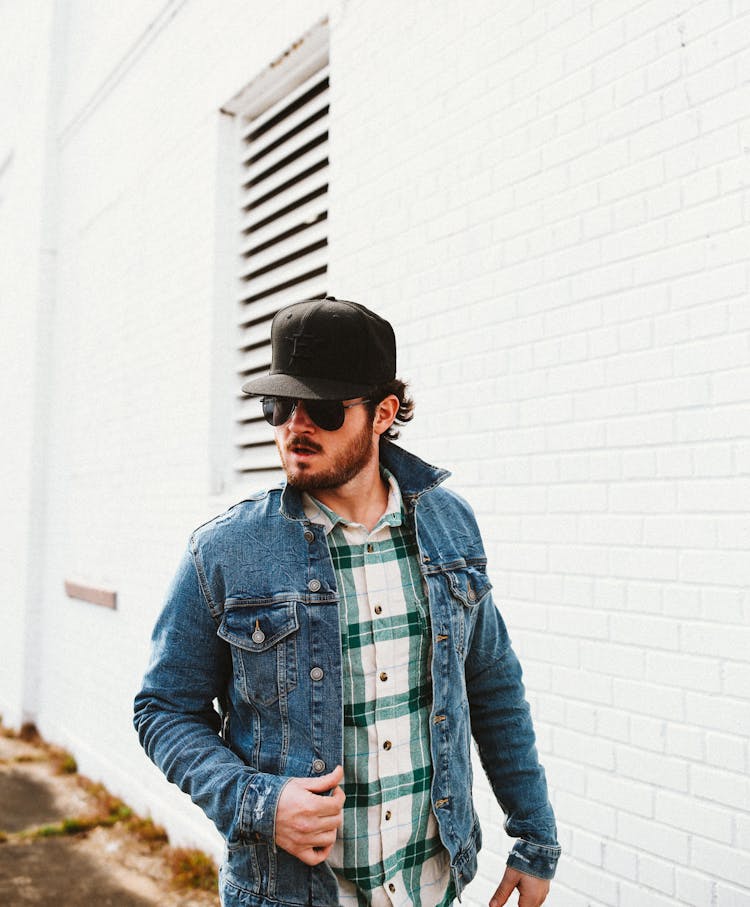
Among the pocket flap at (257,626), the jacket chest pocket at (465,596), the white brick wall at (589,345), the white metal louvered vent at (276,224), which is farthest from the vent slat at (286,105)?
the pocket flap at (257,626)

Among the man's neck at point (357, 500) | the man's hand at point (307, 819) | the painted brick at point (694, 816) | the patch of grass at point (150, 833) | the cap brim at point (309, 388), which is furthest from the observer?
the patch of grass at point (150, 833)

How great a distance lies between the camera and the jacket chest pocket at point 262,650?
159 centimetres

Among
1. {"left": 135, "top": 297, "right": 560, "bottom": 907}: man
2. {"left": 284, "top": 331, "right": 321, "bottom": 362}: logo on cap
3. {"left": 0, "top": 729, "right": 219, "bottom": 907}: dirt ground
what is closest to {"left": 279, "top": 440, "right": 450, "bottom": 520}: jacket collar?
{"left": 135, "top": 297, "right": 560, "bottom": 907}: man

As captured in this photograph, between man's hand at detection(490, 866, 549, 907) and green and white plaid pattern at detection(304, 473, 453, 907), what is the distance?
13 centimetres

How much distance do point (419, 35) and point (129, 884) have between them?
4.23 m

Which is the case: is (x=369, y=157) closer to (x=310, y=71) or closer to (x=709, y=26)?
(x=310, y=71)

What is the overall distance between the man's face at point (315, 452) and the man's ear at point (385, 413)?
122 mm

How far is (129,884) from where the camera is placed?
4.15 meters

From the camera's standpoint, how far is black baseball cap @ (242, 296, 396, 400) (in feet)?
5.57

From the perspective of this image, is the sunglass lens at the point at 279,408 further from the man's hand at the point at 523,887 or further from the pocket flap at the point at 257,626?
the man's hand at the point at 523,887

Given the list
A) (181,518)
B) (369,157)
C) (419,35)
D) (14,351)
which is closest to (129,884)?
(181,518)

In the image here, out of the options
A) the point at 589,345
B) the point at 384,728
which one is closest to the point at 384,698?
the point at 384,728

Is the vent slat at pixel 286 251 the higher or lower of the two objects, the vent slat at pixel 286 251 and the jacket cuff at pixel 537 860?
the higher

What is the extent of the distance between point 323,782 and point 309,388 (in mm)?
758
